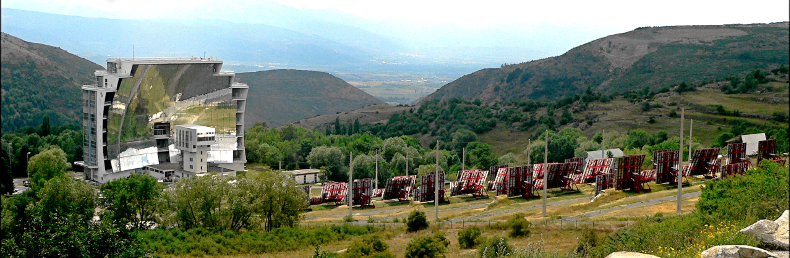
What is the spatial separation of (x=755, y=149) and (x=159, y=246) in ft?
156

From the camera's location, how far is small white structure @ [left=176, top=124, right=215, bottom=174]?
Answer: 67062 millimetres

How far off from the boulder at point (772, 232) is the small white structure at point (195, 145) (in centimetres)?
5804

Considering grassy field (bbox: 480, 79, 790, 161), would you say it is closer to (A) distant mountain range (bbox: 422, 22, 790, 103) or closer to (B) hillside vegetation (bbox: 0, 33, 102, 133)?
(A) distant mountain range (bbox: 422, 22, 790, 103)

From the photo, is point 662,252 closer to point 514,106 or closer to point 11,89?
point 514,106

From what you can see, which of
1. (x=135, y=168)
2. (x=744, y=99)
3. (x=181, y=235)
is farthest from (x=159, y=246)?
(x=744, y=99)

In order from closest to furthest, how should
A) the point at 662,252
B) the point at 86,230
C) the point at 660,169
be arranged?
1. the point at 662,252
2. the point at 86,230
3. the point at 660,169

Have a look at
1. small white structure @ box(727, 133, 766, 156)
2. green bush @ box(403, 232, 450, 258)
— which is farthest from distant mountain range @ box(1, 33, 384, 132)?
small white structure @ box(727, 133, 766, 156)

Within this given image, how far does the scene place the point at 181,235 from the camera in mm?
34312

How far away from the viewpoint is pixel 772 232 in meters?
15.6

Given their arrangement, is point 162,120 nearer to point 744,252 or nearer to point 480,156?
point 480,156

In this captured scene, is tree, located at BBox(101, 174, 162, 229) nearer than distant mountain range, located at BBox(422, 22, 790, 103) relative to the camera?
Yes

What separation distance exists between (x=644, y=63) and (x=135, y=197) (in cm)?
14348

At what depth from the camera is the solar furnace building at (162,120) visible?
65.4m

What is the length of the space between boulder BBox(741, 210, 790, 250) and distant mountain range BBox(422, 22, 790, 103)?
120m
